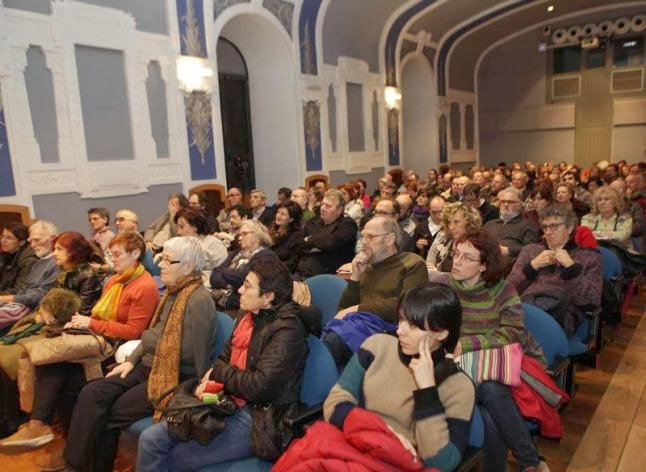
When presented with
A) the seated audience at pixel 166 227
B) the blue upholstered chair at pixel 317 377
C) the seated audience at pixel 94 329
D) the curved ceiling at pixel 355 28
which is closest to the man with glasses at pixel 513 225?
the blue upholstered chair at pixel 317 377

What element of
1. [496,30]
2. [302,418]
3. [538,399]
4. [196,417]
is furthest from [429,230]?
[496,30]

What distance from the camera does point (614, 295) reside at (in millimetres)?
3152

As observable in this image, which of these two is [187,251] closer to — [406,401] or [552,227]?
[406,401]

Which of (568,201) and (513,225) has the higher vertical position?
(568,201)

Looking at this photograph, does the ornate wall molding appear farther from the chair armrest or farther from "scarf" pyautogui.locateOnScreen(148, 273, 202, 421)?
the chair armrest

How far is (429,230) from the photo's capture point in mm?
4496

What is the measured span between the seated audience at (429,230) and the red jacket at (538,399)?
2267 millimetres

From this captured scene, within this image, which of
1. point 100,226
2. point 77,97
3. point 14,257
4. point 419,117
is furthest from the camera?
point 419,117

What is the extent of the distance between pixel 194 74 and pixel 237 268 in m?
4.13

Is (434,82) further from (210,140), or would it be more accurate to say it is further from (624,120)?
(210,140)

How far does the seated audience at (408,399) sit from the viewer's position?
1.55 metres

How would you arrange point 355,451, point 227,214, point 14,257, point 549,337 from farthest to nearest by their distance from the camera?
1. point 227,214
2. point 14,257
3. point 549,337
4. point 355,451

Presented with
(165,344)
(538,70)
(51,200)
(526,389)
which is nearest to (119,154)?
(51,200)

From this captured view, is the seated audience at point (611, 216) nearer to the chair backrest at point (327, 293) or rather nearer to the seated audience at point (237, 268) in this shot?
the chair backrest at point (327, 293)
